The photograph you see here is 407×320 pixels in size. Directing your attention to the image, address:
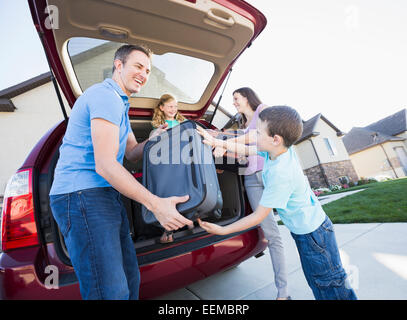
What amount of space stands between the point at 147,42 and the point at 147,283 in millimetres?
1747

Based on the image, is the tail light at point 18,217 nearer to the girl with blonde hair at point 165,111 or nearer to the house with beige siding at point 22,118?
the girl with blonde hair at point 165,111

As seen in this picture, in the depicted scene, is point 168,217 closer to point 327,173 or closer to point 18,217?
point 18,217

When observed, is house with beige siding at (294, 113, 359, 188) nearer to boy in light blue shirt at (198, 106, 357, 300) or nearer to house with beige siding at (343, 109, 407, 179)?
house with beige siding at (343, 109, 407, 179)

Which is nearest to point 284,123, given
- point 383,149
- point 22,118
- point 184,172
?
point 184,172

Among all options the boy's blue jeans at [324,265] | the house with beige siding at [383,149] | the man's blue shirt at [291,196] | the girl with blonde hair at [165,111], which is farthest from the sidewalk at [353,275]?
the house with beige siding at [383,149]

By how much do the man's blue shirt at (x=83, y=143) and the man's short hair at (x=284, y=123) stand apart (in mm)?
872

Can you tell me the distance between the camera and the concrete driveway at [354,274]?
1380 mm

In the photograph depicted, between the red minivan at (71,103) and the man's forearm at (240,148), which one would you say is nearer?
the red minivan at (71,103)

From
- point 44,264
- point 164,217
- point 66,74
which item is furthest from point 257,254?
point 66,74

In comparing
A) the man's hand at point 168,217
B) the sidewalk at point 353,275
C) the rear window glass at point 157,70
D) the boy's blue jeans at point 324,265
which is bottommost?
the sidewalk at point 353,275

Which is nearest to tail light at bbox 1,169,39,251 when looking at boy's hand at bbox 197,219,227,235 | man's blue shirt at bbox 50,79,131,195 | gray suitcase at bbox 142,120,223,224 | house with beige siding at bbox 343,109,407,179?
man's blue shirt at bbox 50,79,131,195

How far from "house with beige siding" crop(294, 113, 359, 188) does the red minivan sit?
1597 centimetres

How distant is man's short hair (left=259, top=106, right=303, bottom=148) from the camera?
123cm
